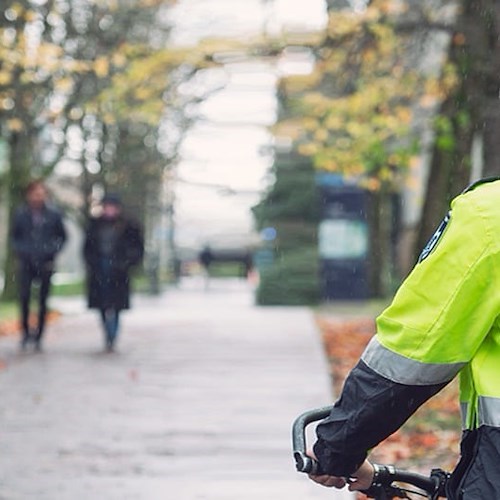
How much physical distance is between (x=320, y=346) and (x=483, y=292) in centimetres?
1346

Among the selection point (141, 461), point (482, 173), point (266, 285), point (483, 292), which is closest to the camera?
point (483, 292)

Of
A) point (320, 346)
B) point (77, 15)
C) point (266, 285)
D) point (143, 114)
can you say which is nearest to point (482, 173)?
point (320, 346)

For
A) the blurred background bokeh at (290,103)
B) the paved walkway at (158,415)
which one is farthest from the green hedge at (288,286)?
the paved walkway at (158,415)

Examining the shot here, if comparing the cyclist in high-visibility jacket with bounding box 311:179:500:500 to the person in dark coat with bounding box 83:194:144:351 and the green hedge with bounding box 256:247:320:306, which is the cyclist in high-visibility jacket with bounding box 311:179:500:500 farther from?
the green hedge with bounding box 256:247:320:306

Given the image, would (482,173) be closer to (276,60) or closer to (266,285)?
(276,60)

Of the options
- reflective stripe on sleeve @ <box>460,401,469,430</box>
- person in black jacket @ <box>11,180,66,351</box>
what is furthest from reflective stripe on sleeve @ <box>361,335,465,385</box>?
person in black jacket @ <box>11,180,66,351</box>

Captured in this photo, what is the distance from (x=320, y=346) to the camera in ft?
51.3

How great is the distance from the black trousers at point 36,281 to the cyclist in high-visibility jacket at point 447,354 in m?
12.1

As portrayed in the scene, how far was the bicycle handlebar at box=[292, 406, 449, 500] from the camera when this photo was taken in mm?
2418

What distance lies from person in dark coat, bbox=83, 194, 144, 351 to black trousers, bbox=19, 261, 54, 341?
1.59ft

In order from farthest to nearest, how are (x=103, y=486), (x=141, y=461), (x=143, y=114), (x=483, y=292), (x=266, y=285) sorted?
(x=266, y=285) < (x=143, y=114) < (x=141, y=461) < (x=103, y=486) < (x=483, y=292)

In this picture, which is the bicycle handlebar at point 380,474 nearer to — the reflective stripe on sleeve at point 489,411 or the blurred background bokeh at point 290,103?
the reflective stripe on sleeve at point 489,411

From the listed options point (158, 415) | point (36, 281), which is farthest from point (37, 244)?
point (158, 415)

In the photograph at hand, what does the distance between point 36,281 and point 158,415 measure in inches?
204
